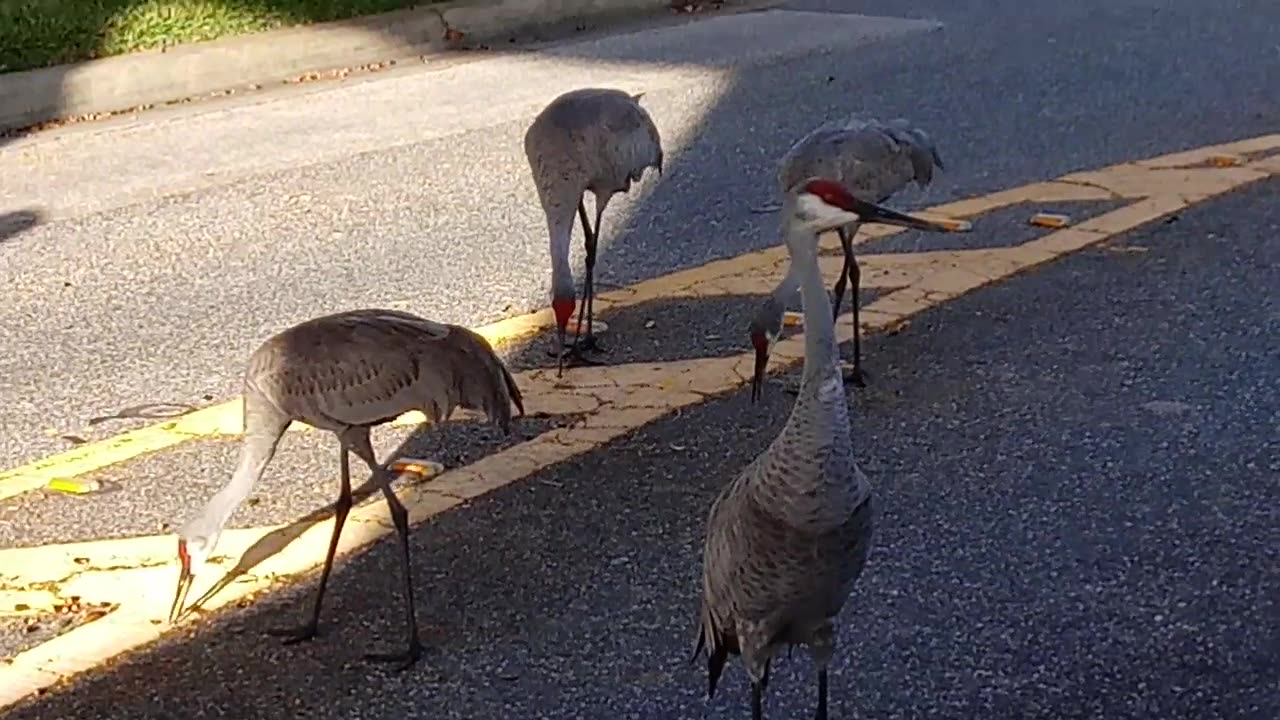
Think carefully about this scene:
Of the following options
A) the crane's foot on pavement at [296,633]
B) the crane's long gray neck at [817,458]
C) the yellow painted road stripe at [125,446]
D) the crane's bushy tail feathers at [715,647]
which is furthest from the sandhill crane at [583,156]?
the crane's long gray neck at [817,458]

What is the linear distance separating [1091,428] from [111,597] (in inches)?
109

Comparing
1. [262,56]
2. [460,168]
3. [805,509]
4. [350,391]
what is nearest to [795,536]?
[805,509]

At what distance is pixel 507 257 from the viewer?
7723 mm

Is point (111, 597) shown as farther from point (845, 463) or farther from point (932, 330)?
point (932, 330)

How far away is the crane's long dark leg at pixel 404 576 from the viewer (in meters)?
4.34

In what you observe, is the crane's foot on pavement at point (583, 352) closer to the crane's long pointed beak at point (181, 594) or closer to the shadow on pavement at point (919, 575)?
the shadow on pavement at point (919, 575)

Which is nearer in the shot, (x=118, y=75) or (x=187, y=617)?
(x=187, y=617)

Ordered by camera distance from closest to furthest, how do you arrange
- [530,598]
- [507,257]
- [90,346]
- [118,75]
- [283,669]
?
[283,669]
[530,598]
[90,346]
[507,257]
[118,75]

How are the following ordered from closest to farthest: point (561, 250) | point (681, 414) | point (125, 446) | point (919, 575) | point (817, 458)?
point (817, 458) < point (919, 575) < point (125, 446) < point (681, 414) < point (561, 250)

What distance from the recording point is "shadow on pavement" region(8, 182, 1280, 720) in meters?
4.16

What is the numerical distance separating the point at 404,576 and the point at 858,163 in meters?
2.37

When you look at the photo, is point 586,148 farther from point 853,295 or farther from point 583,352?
point 853,295

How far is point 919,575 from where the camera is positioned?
4.73m

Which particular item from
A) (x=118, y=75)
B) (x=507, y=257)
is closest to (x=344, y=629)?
(x=507, y=257)
